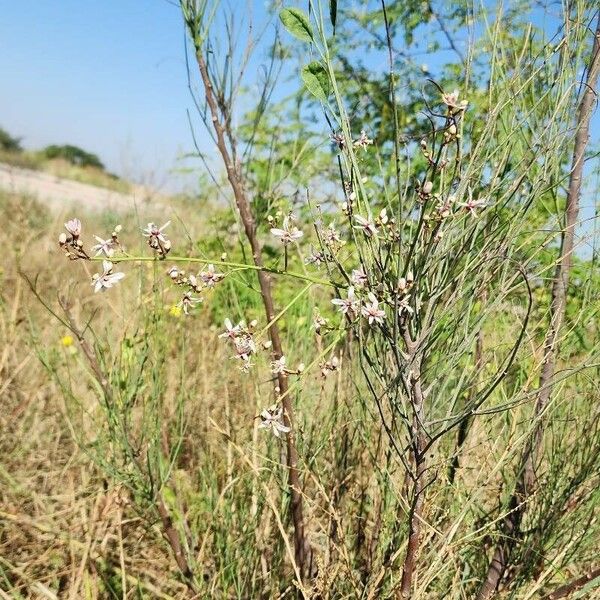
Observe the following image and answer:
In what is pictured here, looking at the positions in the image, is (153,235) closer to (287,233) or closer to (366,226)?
(287,233)

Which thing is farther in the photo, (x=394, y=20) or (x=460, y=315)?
(x=394, y=20)

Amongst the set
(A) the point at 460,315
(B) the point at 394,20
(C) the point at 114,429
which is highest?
(B) the point at 394,20

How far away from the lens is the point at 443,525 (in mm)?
1506

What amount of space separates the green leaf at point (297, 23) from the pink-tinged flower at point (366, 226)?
0.82 ft

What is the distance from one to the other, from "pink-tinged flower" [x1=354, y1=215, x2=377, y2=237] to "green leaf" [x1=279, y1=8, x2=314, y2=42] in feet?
0.82

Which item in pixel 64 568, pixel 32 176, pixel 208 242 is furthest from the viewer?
pixel 32 176

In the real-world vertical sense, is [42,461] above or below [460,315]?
below

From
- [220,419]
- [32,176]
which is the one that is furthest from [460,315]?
[32,176]

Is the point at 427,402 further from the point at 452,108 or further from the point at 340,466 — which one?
the point at 452,108

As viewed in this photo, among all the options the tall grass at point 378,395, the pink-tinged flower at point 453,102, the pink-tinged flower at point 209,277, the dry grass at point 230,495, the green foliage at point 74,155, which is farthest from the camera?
the green foliage at point 74,155

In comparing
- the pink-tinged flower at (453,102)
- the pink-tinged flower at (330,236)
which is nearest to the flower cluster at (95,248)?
the pink-tinged flower at (330,236)

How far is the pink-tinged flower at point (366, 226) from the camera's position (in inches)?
29.2

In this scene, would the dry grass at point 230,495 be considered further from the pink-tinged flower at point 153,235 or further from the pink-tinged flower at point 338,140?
the pink-tinged flower at point 338,140

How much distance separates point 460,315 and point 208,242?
3.60 meters
